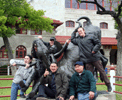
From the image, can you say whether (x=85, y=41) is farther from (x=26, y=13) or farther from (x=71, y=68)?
(x=26, y=13)

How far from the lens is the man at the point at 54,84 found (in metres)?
3.76

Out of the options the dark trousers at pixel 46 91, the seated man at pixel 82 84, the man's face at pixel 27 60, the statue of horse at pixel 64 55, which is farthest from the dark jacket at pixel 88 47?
the man's face at pixel 27 60

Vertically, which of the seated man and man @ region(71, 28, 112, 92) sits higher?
man @ region(71, 28, 112, 92)

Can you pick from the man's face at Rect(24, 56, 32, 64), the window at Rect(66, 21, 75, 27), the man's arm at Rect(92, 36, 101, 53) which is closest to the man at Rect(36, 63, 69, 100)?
the man's arm at Rect(92, 36, 101, 53)

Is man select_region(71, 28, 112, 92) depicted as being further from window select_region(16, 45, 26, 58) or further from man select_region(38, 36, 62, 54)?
window select_region(16, 45, 26, 58)

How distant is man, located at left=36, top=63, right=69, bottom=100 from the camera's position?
3.76m

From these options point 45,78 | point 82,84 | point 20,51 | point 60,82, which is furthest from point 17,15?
point 82,84

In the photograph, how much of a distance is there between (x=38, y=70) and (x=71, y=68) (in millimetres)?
777

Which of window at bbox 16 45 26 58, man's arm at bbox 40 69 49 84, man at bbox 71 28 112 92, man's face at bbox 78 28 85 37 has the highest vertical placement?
man's face at bbox 78 28 85 37

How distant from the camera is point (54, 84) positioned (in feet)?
13.0

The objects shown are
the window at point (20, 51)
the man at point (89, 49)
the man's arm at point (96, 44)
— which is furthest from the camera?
the window at point (20, 51)

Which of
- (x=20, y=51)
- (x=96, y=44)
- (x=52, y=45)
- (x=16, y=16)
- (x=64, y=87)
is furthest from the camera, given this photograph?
(x=20, y=51)

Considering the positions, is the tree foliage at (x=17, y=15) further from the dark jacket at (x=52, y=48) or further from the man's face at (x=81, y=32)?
the man's face at (x=81, y=32)

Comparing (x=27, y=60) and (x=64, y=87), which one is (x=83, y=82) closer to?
(x=64, y=87)
